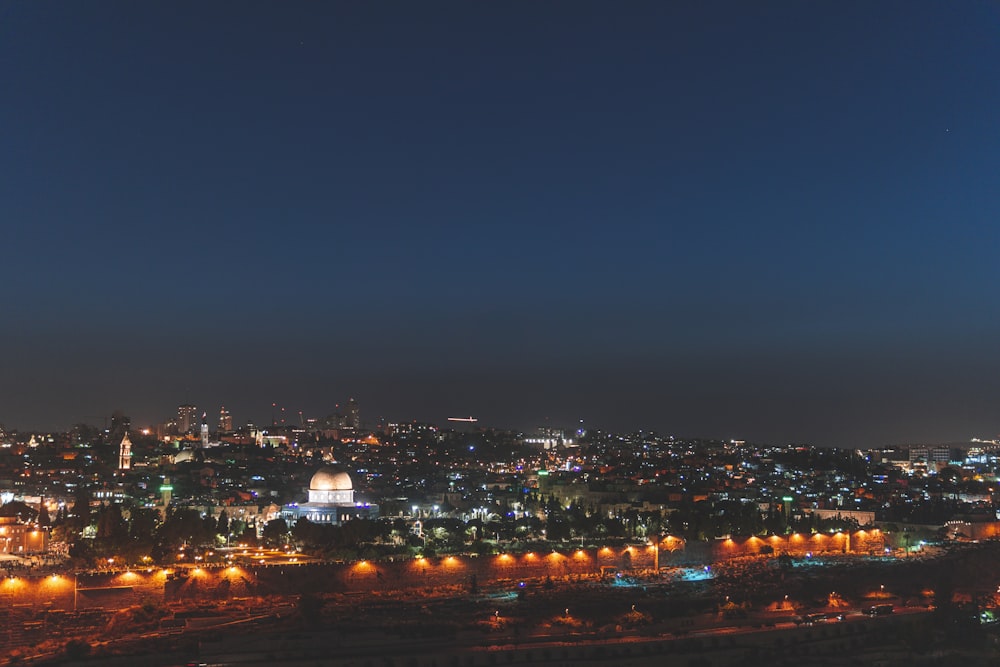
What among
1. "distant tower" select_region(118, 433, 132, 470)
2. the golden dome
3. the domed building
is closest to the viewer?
the domed building

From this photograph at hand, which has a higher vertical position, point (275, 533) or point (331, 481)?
point (331, 481)

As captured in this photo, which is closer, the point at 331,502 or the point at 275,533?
the point at 275,533

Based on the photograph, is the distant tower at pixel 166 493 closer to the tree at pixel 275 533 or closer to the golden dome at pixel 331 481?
the golden dome at pixel 331 481

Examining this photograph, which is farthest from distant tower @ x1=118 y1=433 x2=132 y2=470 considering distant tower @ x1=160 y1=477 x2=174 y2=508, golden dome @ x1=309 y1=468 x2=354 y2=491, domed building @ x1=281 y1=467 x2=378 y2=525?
golden dome @ x1=309 y1=468 x2=354 y2=491

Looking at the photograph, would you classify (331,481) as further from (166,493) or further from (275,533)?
(275,533)

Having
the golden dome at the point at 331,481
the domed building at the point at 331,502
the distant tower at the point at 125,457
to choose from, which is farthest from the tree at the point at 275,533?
the distant tower at the point at 125,457

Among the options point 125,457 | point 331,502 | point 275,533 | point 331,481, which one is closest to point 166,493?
point 331,481

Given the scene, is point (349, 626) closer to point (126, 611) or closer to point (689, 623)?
point (126, 611)

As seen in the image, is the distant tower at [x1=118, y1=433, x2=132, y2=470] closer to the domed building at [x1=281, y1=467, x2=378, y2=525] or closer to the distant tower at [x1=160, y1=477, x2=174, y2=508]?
the distant tower at [x1=160, y1=477, x2=174, y2=508]

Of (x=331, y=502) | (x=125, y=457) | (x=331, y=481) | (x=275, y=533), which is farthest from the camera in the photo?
(x=125, y=457)
